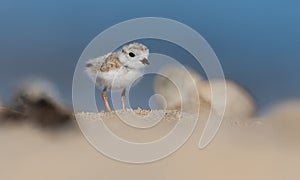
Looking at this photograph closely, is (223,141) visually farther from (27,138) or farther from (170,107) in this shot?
(27,138)

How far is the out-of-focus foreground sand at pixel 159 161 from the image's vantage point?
2957 millimetres

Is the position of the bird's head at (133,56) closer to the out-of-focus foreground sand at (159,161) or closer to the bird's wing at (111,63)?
the bird's wing at (111,63)

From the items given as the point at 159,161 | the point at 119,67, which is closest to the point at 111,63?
the point at 119,67

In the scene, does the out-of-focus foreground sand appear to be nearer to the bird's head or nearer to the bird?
the bird

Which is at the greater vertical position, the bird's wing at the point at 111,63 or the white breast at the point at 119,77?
the bird's wing at the point at 111,63

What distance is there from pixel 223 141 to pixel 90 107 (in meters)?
0.88

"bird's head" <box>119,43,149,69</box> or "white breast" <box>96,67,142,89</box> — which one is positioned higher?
"bird's head" <box>119,43,149,69</box>

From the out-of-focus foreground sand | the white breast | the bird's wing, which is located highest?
the bird's wing

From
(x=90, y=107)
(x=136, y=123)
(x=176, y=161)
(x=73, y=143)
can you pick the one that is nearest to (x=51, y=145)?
(x=73, y=143)

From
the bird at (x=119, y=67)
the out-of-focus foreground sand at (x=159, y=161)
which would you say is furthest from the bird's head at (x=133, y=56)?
the out-of-focus foreground sand at (x=159, y=161)

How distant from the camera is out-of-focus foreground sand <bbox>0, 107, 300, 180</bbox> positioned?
2.96 m

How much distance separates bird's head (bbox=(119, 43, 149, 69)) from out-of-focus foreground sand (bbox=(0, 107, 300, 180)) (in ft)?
1.26

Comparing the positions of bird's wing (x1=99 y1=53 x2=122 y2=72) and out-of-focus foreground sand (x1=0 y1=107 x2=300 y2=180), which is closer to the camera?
out-of-focus foreground sand (x1=0 y1=107 x2=300 y2=180)

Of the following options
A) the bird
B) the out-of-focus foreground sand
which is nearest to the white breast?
the bird
